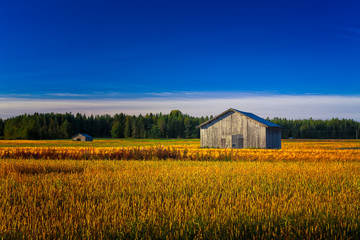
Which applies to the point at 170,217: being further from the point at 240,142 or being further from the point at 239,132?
the point at 239,132

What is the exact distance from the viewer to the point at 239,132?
45062 millimetres

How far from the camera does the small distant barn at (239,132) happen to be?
43500 millimetres

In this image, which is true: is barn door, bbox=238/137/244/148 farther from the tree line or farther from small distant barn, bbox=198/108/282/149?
the tree line

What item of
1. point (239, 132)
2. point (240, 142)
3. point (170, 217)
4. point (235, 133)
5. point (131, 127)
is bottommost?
point (170, 217)

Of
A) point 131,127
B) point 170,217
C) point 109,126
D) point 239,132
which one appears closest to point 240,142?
point 239,132

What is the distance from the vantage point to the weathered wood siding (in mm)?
43469

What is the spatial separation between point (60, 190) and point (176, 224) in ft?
13.3

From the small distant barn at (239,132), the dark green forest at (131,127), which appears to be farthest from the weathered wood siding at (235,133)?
the dark green forest at (131,127)

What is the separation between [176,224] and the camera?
17.6 feet

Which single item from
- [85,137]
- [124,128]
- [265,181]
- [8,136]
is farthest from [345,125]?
[265,181]

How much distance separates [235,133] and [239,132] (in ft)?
2.17

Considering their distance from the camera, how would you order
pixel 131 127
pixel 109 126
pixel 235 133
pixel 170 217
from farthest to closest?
pixel 109 126 < pixel 131 127 < pixel 235 133 < pixel 170 217

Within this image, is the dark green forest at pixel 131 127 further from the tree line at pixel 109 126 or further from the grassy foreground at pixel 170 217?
the grassy foreground at pixel 170 217

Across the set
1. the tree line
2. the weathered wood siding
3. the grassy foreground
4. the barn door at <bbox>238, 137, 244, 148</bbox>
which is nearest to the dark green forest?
the tree line
